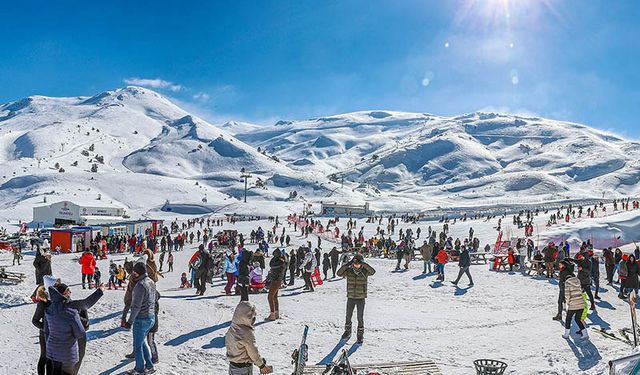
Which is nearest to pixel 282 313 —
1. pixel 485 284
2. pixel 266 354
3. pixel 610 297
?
pixel 266 354

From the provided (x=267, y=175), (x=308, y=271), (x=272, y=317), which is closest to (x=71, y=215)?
(x=308, y=271)

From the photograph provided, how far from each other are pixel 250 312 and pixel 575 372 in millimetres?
5369

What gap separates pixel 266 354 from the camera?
26.6ft

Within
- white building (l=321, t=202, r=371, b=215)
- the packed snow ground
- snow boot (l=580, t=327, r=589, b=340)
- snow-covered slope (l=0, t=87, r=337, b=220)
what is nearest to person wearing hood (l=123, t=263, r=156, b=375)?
the packed snow ground

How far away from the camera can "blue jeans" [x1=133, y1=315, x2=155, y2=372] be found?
6398 millimetres

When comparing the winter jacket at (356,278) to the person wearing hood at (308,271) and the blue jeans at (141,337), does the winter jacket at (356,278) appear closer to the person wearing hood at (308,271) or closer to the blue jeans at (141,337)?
the blue jeans at (141,337)

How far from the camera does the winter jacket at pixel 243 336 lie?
4.95m

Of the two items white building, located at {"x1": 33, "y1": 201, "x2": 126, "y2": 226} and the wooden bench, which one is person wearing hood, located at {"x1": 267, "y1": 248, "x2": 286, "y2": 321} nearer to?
the wooden bench

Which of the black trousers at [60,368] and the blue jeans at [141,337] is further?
the blue jeans at [141,337]

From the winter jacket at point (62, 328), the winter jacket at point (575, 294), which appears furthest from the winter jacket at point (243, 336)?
the winter jacket at point (575, 294)

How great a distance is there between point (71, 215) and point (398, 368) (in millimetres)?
56560

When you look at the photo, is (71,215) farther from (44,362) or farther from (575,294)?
(575,294)

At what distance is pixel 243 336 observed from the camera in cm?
498

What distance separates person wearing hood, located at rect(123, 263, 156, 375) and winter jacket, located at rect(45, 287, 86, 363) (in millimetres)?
1043
